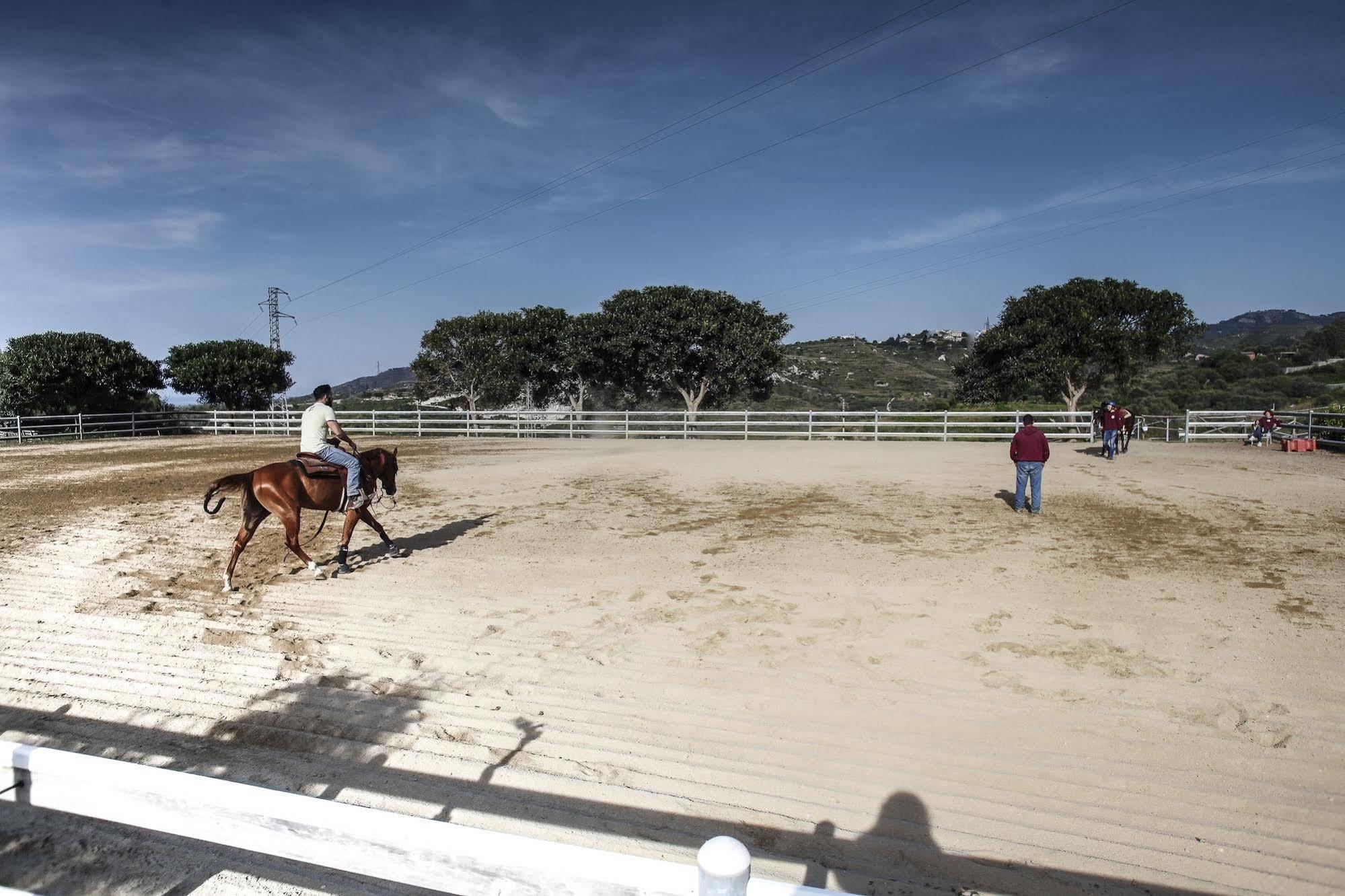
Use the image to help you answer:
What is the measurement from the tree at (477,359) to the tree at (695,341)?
681 centimetres

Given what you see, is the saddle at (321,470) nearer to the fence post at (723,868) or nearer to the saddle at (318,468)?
the saddle at (318,468)

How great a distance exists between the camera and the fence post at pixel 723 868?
4.50 feet

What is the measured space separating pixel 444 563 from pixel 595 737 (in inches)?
174

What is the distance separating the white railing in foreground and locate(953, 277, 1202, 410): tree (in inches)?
1396

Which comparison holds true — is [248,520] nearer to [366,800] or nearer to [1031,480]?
[366,800]

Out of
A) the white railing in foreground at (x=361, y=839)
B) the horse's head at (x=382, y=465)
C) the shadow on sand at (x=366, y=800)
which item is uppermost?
the horse's head at (x=382, y=465)

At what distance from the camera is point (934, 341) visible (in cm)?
11881

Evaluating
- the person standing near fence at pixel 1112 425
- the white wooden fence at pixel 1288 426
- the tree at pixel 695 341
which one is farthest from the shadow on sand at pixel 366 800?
the tree at pixel 695 341

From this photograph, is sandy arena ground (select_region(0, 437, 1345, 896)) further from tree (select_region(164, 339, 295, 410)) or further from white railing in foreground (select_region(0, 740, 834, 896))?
tree (select_region(164, 339, 295, 410))

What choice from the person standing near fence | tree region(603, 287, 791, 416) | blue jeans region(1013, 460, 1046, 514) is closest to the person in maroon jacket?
blue jeans region(1013, 460, 1046, 514)

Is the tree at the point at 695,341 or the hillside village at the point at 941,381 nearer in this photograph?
the tree at the point at 695,341

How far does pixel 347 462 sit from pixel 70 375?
126ft

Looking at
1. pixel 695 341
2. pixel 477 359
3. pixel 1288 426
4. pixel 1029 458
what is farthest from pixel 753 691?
pixel 477 359

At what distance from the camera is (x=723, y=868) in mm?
1372
